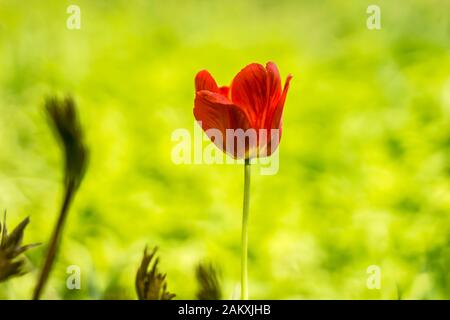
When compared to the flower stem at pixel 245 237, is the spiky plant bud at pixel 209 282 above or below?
below

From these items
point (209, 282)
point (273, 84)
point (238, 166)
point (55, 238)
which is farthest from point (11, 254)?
point (238, 166)

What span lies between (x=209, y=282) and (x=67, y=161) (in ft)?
0.60

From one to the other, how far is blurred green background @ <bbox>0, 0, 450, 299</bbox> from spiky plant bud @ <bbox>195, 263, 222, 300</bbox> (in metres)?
0.36

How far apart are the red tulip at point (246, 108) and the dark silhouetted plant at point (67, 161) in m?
0.17

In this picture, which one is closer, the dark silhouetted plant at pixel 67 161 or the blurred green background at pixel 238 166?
the dark silhouetted plant at pixel 67 161

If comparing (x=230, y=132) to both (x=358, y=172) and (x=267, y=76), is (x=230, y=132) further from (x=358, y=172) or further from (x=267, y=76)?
(x=358, y=172)

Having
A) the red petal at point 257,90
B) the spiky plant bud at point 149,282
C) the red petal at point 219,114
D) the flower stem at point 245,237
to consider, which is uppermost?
the red petal at point 257,90

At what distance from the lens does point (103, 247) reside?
3.23ft

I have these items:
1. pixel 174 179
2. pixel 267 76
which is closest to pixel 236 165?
pixel 174 179

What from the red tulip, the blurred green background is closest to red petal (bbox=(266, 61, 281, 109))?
the red tulip

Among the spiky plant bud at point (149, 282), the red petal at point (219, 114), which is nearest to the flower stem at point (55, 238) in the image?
the spiky plant bud at point (149, 282)

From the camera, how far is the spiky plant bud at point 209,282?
560mm

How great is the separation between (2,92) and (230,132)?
22.8 inches

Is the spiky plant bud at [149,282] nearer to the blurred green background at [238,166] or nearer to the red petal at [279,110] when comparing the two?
the red petal at [279,110]
